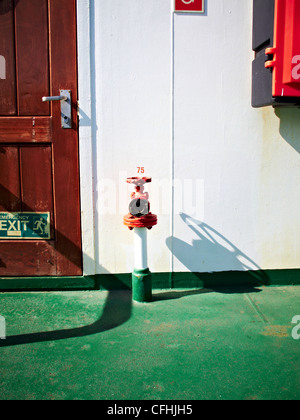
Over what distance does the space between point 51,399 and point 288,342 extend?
5.02 feet

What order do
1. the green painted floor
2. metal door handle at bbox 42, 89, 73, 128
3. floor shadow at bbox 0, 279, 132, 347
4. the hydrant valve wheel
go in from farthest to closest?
metal door handle at bbox 42, 89, 73, 128 → the hydrant valve wheel → floor shadow at bbox 0, 279, 132, 347 → the green painted floor

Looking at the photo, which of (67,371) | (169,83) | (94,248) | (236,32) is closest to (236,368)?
(67,371)

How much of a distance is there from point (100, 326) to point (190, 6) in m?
2.56

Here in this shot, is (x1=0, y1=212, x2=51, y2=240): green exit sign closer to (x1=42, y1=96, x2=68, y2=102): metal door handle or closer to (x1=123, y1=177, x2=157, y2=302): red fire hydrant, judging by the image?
(x1=123, y1=177, x2=157, y2=302): red fire hydrant

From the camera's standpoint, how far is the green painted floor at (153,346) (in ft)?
7.53

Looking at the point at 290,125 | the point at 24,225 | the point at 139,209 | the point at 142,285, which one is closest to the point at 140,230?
the point at 139,209

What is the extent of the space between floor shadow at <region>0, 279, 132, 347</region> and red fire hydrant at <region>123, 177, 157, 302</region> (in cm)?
15

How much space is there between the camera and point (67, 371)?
246 centimetres

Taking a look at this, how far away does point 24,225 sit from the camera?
3.60 metres

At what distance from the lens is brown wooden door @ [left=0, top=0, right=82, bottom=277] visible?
3383 millimetres

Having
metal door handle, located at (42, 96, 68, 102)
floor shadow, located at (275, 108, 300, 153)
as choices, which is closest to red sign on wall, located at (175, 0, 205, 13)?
floor shadow, located at (275, 108, 300, 153)

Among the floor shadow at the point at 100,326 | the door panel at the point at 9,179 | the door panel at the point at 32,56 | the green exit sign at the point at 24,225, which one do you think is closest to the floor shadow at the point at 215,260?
the floor shadow at the point at 100,326

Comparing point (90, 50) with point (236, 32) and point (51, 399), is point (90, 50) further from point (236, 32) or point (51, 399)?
point (51, 399)

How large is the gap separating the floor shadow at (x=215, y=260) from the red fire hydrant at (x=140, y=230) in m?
0.37
